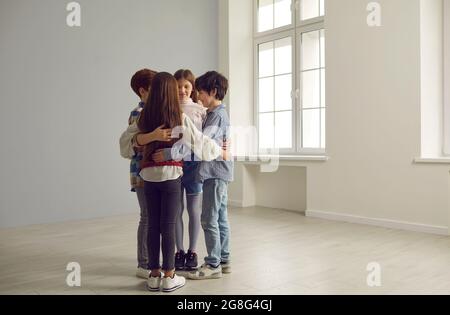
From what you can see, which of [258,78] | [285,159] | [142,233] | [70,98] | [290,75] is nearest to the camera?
[142,233]

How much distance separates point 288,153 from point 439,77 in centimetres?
183

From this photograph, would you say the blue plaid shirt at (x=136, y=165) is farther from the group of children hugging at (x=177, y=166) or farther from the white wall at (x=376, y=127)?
the white wall at (x=376, y=127)

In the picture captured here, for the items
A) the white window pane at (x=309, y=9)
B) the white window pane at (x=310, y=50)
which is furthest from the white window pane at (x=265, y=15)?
the white window pane at (x=310, y=50)

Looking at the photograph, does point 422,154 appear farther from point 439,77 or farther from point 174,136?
point 174,136

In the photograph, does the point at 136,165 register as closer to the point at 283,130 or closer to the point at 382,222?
the point at 382,222

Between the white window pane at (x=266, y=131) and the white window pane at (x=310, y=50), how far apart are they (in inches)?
30.7

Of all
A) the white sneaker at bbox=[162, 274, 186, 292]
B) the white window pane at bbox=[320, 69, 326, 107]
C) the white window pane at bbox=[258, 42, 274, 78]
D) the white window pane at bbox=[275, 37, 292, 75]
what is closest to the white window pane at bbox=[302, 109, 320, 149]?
the white window pane at bbox=[320, 69, 326, 107]

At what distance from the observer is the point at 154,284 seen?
7.14 ft

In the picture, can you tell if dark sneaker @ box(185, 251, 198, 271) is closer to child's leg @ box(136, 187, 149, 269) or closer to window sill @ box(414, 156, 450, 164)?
child's leg @ box(136, 187, 149, 269)

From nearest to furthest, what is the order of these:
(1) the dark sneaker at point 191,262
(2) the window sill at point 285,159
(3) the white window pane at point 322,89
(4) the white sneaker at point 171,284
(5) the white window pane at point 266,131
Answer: (4) the white sneaker at point 171,284
(1) the dark sneaker at point 191,262
(2) the window sill at point 285,159
(3) the white window pane at point 322,89
(5) the white window pane at point 266,131

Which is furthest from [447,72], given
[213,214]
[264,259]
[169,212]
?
[169,212]

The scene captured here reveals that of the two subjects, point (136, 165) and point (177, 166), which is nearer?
point (177, 166)

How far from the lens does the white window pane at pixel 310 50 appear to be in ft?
15.9

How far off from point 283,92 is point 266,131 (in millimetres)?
540
